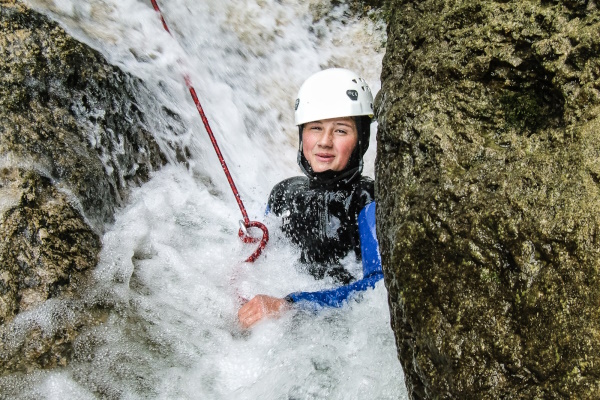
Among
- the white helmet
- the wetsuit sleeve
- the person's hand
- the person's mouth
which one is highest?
the white helmet

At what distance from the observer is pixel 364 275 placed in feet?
10.7

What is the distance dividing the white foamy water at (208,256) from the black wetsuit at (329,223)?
0.47 feet

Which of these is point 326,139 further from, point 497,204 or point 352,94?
point 497,204

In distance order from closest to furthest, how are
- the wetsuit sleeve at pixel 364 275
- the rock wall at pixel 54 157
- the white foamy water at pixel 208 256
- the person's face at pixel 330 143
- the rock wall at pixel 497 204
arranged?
the rock wall at pixel 497 204
the white foamy water at pixel 208 256
the rock wall at pixel 54 157
the wetsuit sleeve at pixel 364 275
the person's face at pixel 330 143

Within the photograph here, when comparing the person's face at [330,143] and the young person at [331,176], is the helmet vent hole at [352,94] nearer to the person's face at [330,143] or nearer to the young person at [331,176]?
the young person at [331,176]

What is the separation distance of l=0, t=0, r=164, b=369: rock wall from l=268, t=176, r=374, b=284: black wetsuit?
1.44 metres

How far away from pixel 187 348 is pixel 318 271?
121 centimetres

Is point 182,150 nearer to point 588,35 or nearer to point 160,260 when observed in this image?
point 160,260

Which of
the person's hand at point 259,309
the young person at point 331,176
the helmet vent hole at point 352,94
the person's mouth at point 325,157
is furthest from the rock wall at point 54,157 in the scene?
the helmet vent hole at point 352,94

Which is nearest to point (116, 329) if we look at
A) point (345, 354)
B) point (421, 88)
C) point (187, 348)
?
point (187, 348)

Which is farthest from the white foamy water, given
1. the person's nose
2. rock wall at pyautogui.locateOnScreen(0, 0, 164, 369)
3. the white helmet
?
the white helmet

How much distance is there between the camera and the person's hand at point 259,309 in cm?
326

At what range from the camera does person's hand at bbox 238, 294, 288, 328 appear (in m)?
3.26

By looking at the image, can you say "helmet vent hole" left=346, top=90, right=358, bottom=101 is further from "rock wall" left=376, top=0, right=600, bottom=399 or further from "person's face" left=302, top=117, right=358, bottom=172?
"rock wall" left=376, top=0, right=600, bottom=399
